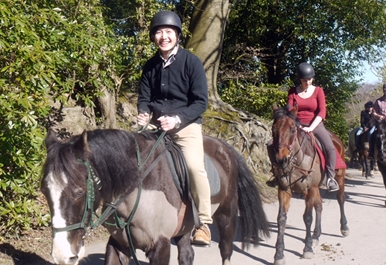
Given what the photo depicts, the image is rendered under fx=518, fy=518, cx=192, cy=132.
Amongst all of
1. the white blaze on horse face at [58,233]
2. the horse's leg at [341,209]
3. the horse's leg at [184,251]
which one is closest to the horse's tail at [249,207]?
the horse's leg at [184,251]

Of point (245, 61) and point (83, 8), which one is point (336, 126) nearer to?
point (245, 61)

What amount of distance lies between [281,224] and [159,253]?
378cm

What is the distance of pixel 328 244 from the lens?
883 centimetres

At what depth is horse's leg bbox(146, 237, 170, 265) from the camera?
4527 millimetres

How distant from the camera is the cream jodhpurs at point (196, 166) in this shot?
4.93 m

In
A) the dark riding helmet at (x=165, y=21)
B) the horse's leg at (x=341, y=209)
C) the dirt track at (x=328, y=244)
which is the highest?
the dark riding helmet at (x=165, y=21)

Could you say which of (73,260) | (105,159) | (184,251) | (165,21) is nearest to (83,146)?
(105,159)

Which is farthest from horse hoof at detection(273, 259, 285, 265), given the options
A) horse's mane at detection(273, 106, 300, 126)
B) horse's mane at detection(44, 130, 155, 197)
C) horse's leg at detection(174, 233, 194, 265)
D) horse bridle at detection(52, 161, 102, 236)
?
horse bridle at detection(52, 161, 102, 236)

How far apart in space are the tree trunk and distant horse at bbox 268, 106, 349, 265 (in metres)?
6.57

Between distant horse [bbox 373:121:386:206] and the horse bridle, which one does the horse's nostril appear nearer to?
the horse bridle

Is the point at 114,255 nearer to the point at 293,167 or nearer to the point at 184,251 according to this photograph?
the point at 184,251

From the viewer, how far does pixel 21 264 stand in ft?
21.8

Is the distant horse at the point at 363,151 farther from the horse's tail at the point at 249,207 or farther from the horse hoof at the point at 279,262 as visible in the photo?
the horse's tail at the point at 249,207

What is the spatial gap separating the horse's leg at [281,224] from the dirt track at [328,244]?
0.27 m
